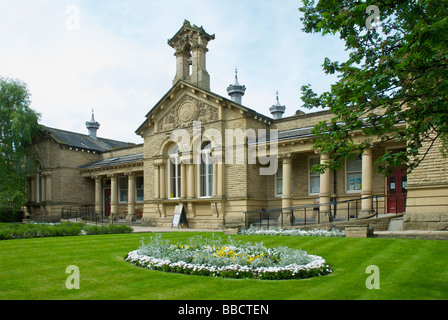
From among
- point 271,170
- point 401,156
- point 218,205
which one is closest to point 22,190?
point 218,205

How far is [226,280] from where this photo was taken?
7586 millimetres

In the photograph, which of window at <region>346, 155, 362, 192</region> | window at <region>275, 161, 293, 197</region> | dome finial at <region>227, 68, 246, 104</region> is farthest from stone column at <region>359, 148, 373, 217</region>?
dome finial at <region>227, 68, 246, 104</region>

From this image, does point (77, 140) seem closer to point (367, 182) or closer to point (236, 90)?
point (236, 90)

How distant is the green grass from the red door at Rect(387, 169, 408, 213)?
8469 mm

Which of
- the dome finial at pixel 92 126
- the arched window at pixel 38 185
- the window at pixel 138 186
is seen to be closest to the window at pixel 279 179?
the window at pixel 138 186

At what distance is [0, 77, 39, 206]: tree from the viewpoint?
31125mm

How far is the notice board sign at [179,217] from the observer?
2406 centimetres

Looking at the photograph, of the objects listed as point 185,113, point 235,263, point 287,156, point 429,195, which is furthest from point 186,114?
point 235,263

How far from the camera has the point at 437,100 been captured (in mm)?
6527

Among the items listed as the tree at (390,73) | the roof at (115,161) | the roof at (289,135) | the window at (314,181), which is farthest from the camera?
the roof at (115,161)

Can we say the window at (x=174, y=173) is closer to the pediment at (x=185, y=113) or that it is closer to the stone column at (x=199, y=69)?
the pediment at (x=185, y=113)

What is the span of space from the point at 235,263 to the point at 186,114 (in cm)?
1767

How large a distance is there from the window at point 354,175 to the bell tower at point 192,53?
1036 cm

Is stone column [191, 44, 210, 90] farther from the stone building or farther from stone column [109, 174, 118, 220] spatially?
stone column [109, 174, 118, 220]
